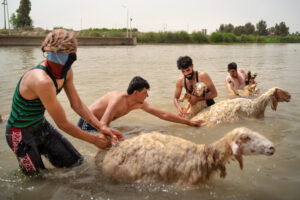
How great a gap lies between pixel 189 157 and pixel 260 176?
1.17 metres

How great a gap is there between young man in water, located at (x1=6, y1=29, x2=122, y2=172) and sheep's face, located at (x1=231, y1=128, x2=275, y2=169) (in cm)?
168

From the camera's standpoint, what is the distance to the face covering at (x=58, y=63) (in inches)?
125

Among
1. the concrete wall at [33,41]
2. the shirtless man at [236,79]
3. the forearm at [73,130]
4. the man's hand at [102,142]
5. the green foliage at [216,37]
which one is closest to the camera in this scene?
the forearm at [73,130]

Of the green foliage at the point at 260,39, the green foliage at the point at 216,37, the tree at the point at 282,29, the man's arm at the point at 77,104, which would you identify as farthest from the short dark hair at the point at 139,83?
the tree at the point at 282,29

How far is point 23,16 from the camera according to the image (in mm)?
70000

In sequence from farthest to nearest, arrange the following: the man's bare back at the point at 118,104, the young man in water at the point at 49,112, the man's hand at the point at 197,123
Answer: the man's hand at the point at 197,123 → the man's bare back at the point at 118,104 → the young man in water at the point at 49,112

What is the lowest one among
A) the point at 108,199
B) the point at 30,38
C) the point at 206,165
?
the point at 108,199

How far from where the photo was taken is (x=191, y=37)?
207 ft

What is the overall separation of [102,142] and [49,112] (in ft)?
2.81

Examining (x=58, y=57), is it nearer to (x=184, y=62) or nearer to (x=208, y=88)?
(x=184, y=62)

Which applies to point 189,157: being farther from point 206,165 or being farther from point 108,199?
point 108,199

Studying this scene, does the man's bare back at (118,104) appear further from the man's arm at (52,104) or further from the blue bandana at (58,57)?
the blue bandana at (58,57)

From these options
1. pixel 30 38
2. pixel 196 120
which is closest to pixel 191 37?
pixel 30 38

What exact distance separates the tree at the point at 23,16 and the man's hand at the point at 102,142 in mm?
76952
